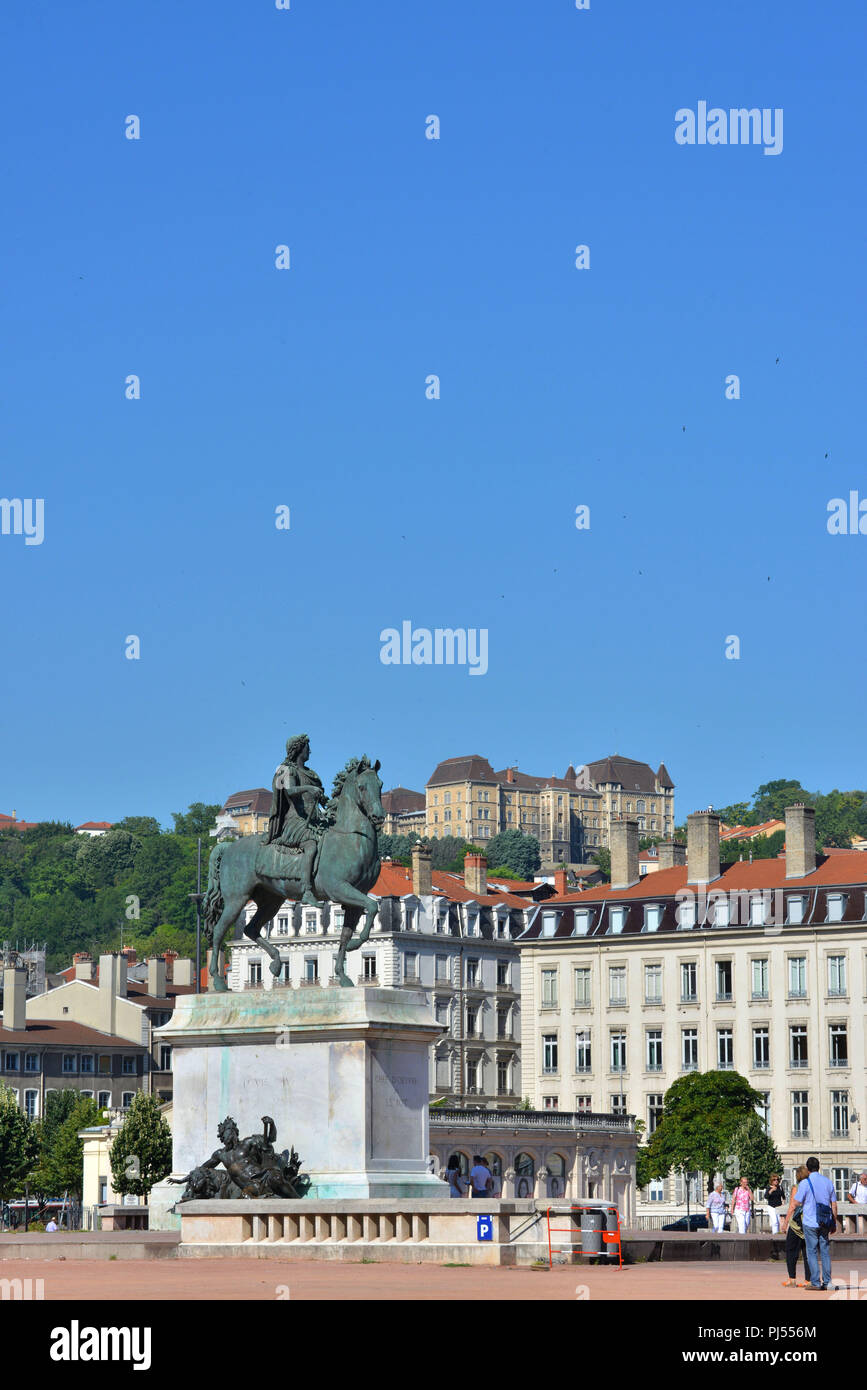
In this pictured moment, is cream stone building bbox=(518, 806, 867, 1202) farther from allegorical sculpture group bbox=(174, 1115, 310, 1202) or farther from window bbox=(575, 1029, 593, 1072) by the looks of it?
allegorical sculpture group bbox=(174, 1115, 310, 1202)

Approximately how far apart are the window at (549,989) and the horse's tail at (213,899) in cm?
7738

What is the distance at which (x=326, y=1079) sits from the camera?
3198 cm

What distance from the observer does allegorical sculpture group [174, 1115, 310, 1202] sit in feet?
101

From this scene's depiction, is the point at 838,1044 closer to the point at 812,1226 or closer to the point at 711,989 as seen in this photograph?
the point at 711,989

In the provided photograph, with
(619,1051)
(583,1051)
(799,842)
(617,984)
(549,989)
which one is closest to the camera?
(799,842)

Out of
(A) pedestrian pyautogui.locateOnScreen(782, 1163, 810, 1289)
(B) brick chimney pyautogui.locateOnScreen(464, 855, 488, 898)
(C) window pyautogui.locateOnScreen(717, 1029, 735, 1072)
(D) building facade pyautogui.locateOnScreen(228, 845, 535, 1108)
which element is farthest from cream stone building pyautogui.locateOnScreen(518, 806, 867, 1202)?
(A) pedestrian pyautogui.locateOnScreen(782, 1163, 810, 1289)

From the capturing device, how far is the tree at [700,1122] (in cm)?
9359

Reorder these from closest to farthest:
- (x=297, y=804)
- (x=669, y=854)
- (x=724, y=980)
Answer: (x=297, y=804)
(x=724, y=980)
(x=669, y=854)

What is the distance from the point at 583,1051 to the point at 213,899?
77.0 metres

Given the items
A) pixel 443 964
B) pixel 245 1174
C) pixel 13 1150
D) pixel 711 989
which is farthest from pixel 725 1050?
pixel 245 1174

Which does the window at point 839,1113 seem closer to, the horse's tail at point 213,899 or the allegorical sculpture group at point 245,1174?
the horse's tail at point 213,899

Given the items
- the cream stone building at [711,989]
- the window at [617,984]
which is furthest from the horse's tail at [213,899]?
the window at [617,984]

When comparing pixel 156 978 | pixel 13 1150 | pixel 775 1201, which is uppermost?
pixel 156 978

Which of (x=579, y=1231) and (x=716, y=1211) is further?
(x=716, y=1211)
